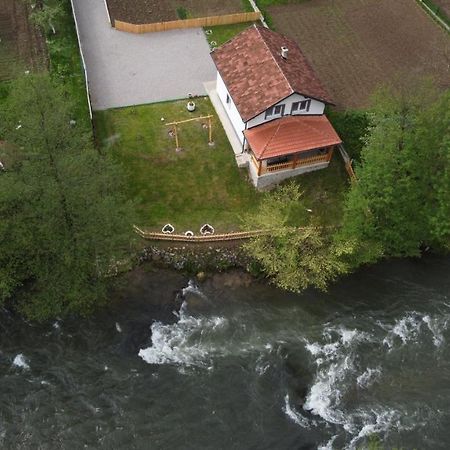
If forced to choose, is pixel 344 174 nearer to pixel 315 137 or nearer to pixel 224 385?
pixel 315 137

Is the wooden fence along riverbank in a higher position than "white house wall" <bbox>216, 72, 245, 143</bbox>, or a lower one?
lower

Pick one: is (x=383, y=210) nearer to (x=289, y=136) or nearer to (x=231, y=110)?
(x=289, y=136)

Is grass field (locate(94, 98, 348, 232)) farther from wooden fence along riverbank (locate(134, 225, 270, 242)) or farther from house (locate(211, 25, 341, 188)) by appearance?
house (locate(211, 25, 341, 188))

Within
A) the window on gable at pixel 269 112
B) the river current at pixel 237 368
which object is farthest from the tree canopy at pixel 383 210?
the window on gable at pixel 269 112

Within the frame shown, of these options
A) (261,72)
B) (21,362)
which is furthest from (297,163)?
(21,362)

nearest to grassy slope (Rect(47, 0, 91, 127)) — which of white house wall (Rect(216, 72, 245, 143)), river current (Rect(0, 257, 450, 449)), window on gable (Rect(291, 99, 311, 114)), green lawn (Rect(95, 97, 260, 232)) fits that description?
green lawn (Rect(95, 97, 260, 232))

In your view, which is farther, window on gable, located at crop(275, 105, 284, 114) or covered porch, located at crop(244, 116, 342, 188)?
window on gable, located at crop(275, 105, 284, 114)
